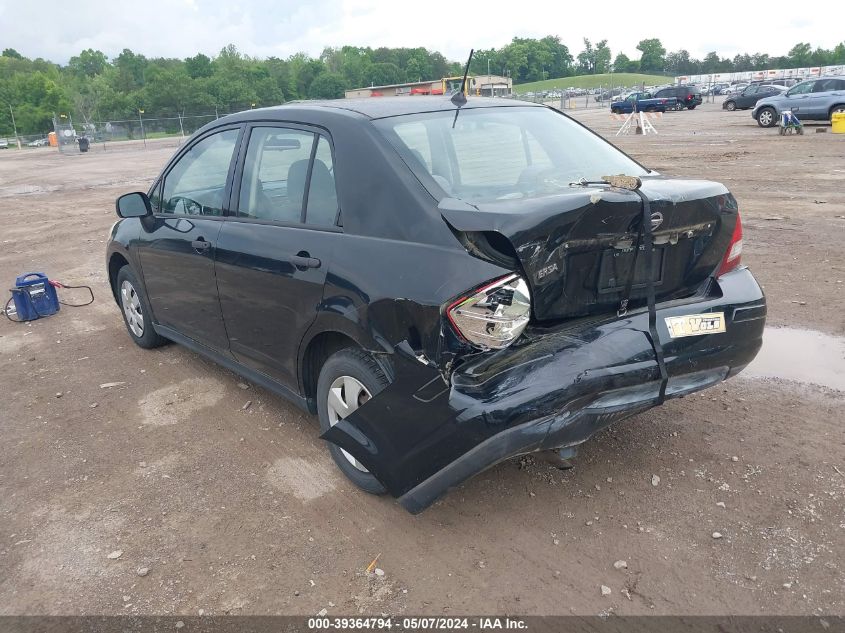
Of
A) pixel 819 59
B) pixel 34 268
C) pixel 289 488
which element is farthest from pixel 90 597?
pixel 819 59

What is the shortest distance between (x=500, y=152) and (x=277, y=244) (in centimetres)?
Answer: 130

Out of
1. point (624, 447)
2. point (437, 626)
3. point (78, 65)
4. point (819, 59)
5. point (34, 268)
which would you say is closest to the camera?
point (437, 626)

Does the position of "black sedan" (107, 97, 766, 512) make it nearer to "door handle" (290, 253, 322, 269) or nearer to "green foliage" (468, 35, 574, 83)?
"door handle" (290, 253, 322, 269)

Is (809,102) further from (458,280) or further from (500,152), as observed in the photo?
(458,280)

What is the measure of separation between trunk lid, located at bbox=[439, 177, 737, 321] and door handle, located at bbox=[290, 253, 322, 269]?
78 centimetres

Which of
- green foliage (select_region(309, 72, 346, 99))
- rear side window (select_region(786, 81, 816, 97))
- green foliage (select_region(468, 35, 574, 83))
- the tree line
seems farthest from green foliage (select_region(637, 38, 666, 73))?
rear side window (select_region(786, 81, 816, 97))

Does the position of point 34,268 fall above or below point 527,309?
below

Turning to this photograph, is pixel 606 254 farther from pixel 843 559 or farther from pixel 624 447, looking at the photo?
pixel 843 559

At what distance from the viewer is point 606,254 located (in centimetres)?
292

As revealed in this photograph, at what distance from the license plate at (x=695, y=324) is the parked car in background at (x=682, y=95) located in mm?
47166

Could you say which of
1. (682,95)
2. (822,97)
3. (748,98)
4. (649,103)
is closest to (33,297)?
(822,97)

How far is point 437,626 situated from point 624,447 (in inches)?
63.6

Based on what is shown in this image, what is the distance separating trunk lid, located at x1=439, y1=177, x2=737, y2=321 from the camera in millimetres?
2715

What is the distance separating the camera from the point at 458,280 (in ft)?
8.90
